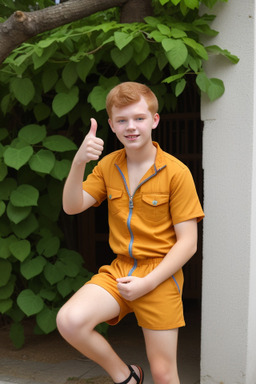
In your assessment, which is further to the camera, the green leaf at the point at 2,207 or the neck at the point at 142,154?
the green leaf at the point at 2,207

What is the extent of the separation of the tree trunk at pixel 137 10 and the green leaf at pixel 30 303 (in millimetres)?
1863

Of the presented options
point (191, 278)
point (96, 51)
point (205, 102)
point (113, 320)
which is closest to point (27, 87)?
point (96, 51)

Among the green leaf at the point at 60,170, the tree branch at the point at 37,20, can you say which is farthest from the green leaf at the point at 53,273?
the tree branch at the point at 37,20

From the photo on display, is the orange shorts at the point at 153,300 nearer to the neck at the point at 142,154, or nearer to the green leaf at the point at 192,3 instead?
A: the neck at the point at 142,154

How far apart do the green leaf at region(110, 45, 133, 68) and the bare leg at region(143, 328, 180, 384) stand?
1473 millimetres

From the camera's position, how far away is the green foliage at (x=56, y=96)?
2.85m

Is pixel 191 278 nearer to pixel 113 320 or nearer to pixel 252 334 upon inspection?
pixel 252 334

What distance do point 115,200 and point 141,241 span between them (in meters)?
0.23

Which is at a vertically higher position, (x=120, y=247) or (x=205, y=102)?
(x=205, y=102)

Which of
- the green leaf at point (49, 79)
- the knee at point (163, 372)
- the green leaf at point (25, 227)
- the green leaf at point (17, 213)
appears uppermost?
the green leaf at point (49, 79)

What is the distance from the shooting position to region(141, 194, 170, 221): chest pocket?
92.7 inches

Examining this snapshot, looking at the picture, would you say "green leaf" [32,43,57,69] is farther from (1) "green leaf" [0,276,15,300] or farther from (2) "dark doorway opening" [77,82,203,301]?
(2) "dark doorway opening" [77,82,203,301]

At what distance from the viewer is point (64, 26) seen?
3264 millimetres

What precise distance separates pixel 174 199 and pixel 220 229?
0.70 m
